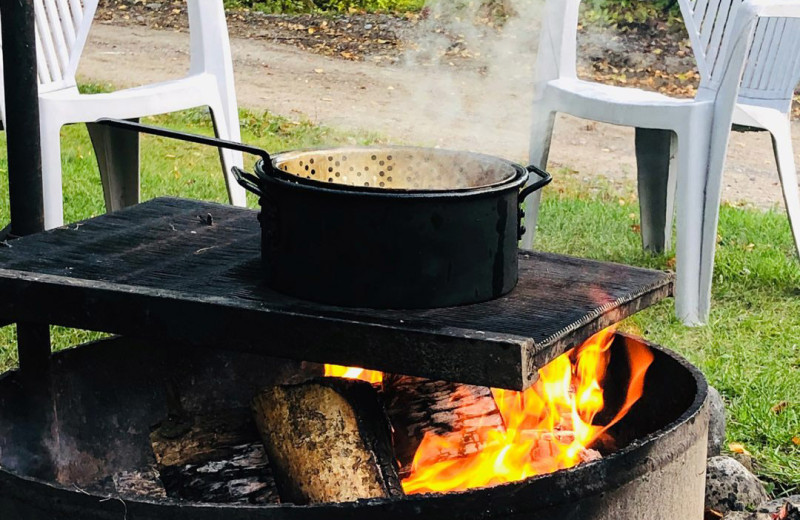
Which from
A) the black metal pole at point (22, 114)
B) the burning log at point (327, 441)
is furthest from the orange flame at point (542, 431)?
the black metal pole at point (22, 114)

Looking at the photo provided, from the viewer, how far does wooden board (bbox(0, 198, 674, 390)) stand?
1544mm

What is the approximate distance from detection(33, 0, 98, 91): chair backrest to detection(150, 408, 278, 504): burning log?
8.01 ft

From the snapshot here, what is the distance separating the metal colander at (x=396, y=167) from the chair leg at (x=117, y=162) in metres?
2.40

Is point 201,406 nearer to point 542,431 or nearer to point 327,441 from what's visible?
point 327,441

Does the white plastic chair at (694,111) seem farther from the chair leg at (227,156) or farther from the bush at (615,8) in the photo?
the bush at (615,8)

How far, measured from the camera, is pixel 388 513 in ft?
4.95

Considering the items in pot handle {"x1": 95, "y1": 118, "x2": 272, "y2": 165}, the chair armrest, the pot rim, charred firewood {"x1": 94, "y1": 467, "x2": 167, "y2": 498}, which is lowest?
charred firewood {"x1": 94, "y1": 467, "x2": 167, "y2": 498}

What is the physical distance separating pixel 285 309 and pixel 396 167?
0.51 m

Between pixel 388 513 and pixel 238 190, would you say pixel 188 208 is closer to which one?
pixel 388 513

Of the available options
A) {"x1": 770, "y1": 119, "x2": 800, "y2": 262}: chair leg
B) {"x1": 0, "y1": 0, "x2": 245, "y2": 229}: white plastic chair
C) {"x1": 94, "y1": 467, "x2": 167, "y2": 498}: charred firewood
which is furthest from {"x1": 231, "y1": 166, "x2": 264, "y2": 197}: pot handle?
{"x1": 770, "y1": 119, "x2": 800, "y2": 262}: chair leg

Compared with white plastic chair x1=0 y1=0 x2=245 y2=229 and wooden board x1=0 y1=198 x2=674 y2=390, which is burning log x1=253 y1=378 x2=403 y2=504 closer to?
wooden board x1=0 y1=198 x2=674 y2=390

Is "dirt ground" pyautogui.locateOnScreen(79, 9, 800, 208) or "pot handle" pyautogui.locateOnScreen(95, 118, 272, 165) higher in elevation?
"pot handle" pyautogui.locateOnScreen(95, 118, 272, 165)

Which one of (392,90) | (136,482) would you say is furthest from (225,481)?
(392,90)

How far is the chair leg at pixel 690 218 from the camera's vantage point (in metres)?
3.80
